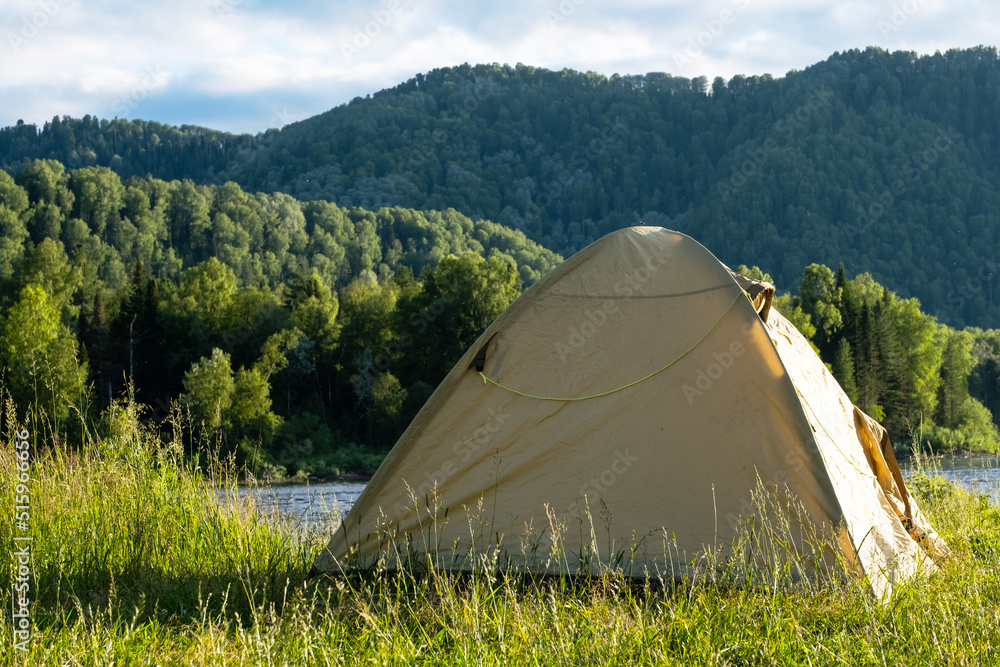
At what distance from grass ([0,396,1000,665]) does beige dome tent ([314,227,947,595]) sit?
0.24 metres

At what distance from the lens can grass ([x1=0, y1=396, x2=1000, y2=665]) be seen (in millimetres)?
2867

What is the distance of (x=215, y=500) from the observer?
518 centimetres

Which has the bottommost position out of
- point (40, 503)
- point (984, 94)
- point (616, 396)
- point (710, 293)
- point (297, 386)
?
point (297, 386)

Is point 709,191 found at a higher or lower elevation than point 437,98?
lower

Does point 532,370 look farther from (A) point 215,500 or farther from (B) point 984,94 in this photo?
(B) point 984,94

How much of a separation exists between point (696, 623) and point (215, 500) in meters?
3.41

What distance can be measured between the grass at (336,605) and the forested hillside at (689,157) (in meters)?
111

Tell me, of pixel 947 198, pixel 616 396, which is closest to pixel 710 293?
pixel 616 396

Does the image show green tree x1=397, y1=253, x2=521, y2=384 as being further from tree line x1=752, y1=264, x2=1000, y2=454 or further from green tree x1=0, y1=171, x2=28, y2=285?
green tree x1=0, y1=171, x2=28, y2=285

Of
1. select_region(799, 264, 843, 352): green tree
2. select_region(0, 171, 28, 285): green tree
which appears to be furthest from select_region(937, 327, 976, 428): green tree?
select_region(0, 171, 28, 285): green tree

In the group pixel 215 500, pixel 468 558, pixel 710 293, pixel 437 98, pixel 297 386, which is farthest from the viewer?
pixel 437 98

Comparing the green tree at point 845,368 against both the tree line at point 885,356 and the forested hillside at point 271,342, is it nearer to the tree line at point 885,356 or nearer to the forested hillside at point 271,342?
the tree line at point 885,356

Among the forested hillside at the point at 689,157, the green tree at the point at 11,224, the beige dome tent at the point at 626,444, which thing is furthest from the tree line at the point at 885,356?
the forested hillside at the point at 689,157

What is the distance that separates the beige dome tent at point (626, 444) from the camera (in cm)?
409
